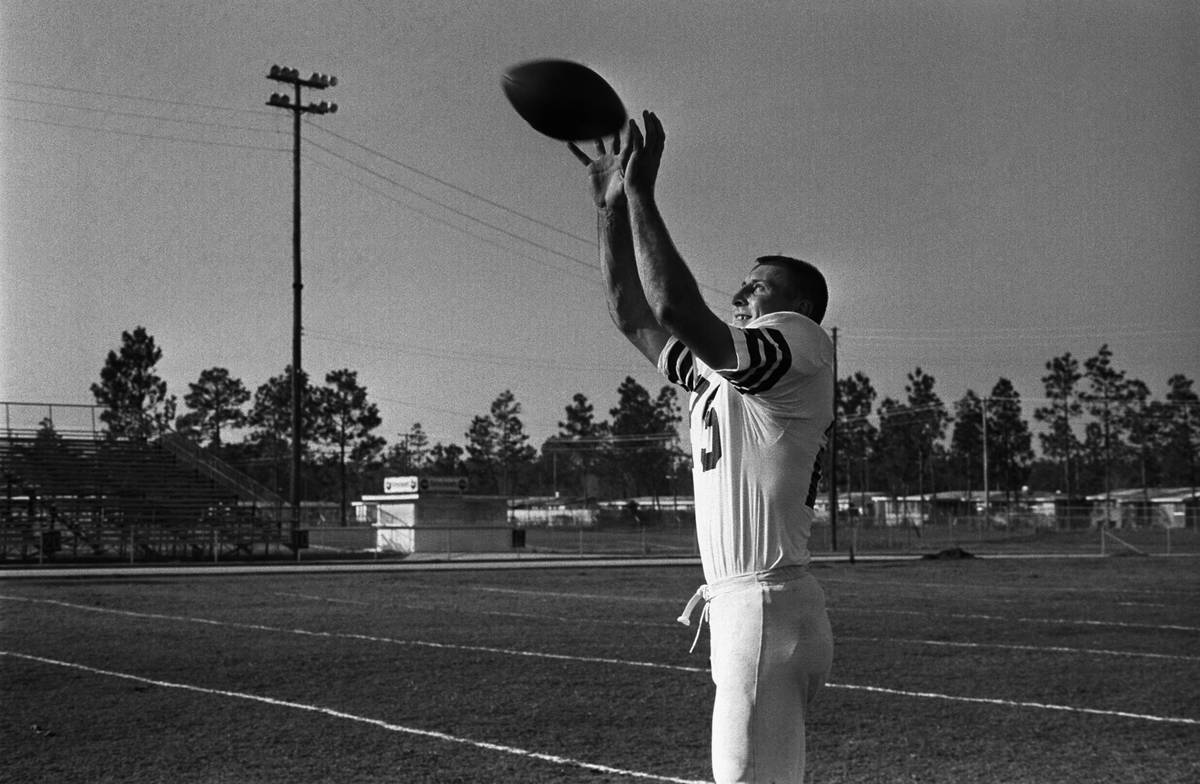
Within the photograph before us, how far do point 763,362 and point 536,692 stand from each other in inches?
293

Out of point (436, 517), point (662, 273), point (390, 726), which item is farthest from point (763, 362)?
point (436, 517)

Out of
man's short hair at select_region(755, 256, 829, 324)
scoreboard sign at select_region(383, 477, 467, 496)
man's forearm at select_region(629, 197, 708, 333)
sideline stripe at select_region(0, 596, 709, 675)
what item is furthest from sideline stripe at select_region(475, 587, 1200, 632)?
scoreboard sign at select_region(383, 477, 467, 496)

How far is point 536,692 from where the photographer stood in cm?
1023

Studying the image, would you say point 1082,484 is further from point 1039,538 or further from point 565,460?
point 1039,538

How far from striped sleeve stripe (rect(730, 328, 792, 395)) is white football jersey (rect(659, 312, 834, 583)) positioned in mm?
25

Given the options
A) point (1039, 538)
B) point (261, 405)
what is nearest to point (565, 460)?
point (261, 405)

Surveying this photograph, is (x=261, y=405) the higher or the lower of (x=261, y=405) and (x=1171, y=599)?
the higher

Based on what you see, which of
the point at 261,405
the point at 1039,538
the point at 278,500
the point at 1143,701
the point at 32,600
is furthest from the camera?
the point at 261,405

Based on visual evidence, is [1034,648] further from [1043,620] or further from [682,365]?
[682,365]

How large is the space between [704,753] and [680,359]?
184 inches

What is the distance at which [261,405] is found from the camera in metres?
104

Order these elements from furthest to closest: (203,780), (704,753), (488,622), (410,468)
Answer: (410,468)
(488,622)
(704,753)
(203,780)

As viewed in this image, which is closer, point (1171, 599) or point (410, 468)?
point (1171, 599)

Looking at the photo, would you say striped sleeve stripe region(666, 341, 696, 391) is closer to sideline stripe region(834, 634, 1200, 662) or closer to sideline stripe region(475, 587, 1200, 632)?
sideline stripe region(834, 634, 1200, 662)
